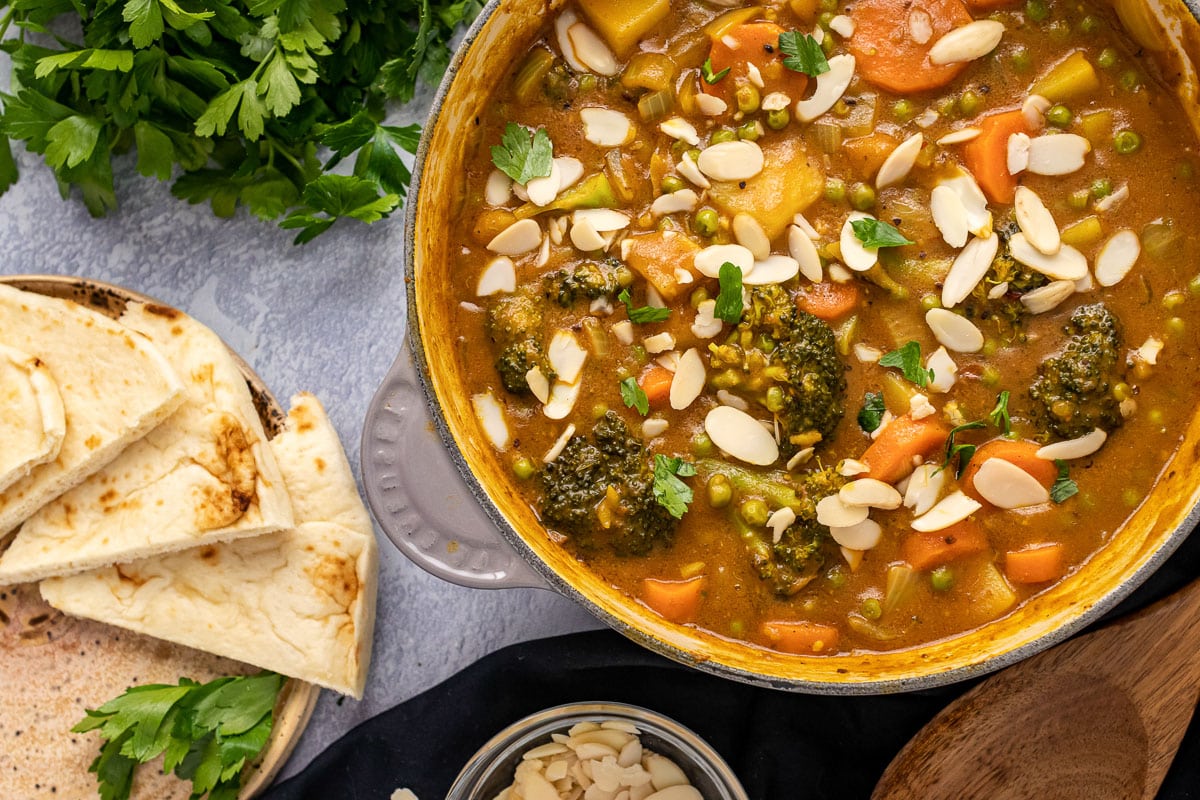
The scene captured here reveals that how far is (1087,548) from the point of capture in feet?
11.0

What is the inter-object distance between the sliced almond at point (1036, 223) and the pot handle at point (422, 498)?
177 cm

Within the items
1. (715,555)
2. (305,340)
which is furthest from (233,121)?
(715,555)

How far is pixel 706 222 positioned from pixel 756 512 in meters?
0.87

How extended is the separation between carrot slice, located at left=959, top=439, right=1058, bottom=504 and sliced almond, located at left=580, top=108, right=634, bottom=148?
1416mm

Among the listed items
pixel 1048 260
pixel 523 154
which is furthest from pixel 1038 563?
pixel 523 154

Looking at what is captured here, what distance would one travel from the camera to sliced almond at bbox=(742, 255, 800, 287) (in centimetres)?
327

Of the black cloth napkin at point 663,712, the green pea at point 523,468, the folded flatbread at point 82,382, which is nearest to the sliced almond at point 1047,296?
the black cloth napkin at point 663,712

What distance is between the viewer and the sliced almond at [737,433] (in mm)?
3318

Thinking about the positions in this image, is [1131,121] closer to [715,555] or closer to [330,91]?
[715,555]

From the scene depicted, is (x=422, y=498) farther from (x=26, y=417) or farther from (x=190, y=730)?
(x=26, y=417)

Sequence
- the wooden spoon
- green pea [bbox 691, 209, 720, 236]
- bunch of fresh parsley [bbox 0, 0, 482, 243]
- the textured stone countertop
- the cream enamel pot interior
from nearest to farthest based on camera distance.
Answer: the cream enamel pot interior
green pea [bbox 691, 209, 720, 236]
bunch of fresh parsley [bbox 0, 0, 482, 243]
the wooden spoon
the textured stone countertop

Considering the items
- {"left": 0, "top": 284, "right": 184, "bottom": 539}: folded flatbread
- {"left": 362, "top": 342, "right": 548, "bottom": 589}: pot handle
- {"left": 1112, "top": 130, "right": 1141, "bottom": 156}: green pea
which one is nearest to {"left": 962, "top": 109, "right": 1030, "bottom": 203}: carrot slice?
{"left": 1112, "top": 130, "right": 1141, "bottom": 156}: green pea

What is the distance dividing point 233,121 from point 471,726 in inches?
92.0

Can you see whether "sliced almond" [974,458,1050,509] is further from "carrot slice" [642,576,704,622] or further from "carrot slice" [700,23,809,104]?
"carrot slice" [700,23,809,104]
